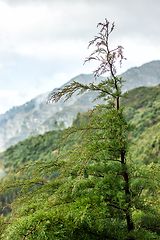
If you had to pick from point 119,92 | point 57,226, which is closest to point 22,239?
point 57,226

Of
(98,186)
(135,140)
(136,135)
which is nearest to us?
(98,186)

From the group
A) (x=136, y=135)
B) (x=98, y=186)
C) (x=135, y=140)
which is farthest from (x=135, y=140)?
(x=98, y=186)

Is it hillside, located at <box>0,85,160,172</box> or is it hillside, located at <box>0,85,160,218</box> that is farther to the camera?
hillside, located at <box>0,85,160,172</box>

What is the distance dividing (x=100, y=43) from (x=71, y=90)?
41.3 inches

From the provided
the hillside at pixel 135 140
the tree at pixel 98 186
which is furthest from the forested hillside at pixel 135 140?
the tree at pixel 98 186

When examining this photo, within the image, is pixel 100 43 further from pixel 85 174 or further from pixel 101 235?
pixel 101 235

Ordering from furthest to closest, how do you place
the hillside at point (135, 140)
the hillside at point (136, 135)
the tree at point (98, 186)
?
1. the hillside at point (136, 135)
2. the hillside at point (135, 140)
3. the tree at point (98, 186)

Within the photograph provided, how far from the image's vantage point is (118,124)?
3090 mm

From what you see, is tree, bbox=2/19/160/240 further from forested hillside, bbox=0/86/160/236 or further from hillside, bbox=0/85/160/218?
forested hillside, bbox=0/86/160/236

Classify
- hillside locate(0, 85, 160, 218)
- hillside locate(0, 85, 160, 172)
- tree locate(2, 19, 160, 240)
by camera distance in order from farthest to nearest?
hillside locate(0, 85, 160, 172), hillside locate(0, 85, 160, 218), tree locate(2, 19, 160, 240)

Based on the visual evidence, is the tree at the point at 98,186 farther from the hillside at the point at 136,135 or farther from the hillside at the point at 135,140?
the hillside at the point at 136,135

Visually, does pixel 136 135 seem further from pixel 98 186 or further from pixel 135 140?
pixel 98 186

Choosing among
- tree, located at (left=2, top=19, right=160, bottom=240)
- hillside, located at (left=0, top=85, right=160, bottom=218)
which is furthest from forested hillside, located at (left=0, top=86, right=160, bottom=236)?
tree, located at (left=2, top=19, right=160, bottom=240)

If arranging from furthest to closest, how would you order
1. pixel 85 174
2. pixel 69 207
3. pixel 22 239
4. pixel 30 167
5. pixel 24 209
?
pixel 30 167
pixel 85 174
pixel 24 209
pixel 69 207
pixel 22 239
